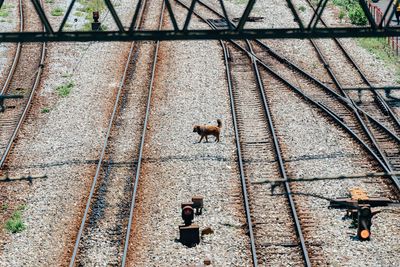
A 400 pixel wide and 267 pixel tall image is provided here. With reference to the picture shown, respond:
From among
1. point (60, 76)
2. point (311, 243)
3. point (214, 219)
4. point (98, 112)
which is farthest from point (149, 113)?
point (311, 243)

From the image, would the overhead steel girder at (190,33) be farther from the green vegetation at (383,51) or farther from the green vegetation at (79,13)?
the green vegetation at (79,13)

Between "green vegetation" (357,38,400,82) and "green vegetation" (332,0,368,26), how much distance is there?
318 cm

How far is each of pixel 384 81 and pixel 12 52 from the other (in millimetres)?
13837

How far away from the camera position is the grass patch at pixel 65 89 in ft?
93.7

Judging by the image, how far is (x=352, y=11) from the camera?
128ft

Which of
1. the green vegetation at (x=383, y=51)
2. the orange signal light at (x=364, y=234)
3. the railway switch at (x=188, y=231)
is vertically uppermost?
the green vegetation at (x=383, y=51)

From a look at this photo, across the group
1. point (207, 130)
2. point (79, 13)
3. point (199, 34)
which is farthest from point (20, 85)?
point (199, 34)

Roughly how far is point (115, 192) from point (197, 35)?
586cm

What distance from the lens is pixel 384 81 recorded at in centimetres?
2912

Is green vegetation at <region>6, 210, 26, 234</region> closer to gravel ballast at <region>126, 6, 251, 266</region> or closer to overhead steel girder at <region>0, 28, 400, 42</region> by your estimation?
gravel ballast at <region>126, 6, 251, 266</region>

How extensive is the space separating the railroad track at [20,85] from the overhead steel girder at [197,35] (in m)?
7.20

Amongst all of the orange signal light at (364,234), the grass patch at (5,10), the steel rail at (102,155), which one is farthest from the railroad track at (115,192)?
the grass patch at (5,10)

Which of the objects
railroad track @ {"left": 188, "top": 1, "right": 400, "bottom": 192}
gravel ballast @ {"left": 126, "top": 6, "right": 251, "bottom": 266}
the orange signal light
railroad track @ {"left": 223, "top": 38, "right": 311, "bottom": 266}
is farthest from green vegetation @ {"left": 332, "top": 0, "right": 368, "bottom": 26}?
the orange signal light

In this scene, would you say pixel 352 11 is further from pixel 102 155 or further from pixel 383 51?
pixel 102 155
